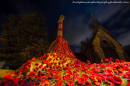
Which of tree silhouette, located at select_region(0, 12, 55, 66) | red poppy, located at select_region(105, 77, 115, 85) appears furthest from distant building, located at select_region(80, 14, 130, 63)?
red poppy, located at select_region(105, 77, 115, 85)

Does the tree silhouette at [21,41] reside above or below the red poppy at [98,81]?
above

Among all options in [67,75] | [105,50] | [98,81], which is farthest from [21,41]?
[105,50]

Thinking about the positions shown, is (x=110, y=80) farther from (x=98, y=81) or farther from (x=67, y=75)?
(x=67, y=75)

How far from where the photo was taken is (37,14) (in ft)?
35.8

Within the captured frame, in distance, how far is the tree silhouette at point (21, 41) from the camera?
738 centimetres

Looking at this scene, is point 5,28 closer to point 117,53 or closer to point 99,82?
point 99,82

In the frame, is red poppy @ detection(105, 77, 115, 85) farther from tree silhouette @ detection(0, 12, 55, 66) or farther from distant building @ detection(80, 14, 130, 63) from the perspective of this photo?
distant building @ detection(80, 14, 130, 63)

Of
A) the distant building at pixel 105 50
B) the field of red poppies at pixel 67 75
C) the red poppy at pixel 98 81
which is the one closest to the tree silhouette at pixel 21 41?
the field of red poppies at pixel 67 75

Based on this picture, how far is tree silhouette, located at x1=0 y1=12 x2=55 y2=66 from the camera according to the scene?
24.2 ft

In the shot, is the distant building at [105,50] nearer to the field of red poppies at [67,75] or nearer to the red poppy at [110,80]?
the field of red poppies at [67,75]

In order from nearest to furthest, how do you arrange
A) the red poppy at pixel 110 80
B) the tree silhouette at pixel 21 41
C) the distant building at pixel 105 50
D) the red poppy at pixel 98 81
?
the red poppy at pixel 110 80, the red poppy at pixel 98 81, the tree silhouette at pixel 21 41, the distant building at pixel 105 50

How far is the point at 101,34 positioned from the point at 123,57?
6663 millimetres

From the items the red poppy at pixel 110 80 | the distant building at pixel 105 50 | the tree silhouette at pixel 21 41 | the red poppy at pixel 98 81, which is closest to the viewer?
the red poppy at pixel 110 80

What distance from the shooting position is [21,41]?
7.98 meters
